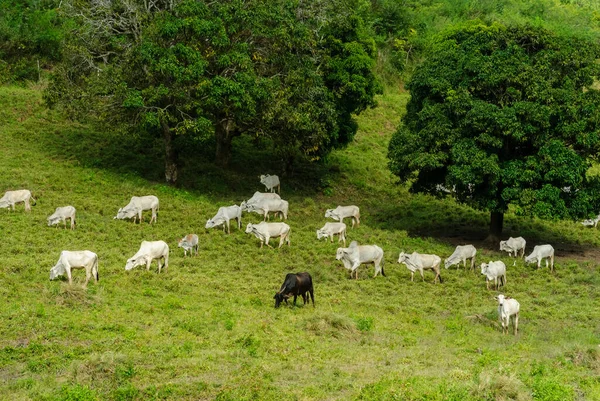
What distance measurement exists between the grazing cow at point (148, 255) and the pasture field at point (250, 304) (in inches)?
11.8

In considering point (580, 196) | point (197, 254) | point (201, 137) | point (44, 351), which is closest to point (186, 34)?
point (201, 137)

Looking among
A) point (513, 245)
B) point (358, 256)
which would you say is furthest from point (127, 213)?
point (513, 245)

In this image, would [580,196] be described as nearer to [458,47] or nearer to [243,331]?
[458,47]

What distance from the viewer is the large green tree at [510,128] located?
29.9 meters

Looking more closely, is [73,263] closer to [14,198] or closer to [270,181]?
[14,198]

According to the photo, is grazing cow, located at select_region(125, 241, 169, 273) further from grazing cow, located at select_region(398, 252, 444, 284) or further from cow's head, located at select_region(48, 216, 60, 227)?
grazing cow, located at select_region(398, 252, 444, 284)

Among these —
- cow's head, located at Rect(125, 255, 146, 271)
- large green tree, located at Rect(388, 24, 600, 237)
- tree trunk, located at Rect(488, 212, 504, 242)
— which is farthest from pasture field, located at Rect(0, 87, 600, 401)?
large green tree, located at Rect(388, 24, 600, 237)

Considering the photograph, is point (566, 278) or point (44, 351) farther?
point (566, 278)

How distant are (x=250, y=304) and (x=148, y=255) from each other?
4.07m

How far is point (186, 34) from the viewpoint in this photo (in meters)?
32.8

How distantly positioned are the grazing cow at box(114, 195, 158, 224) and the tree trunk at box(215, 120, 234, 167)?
819cm

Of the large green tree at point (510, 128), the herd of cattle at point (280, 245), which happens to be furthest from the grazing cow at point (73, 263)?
the large green tree at point (510, 128)

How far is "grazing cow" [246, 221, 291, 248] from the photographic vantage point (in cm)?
2845

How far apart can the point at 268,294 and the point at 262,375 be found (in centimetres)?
706
